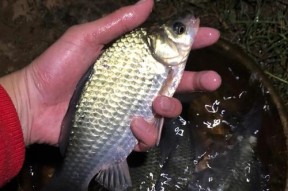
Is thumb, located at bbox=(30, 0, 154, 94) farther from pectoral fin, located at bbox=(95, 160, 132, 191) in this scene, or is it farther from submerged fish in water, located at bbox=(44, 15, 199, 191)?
pectoral fin, located at bbox=(95, 160, 132, 191)

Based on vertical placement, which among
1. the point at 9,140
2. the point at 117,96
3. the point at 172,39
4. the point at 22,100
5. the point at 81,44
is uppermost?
the point at 172,39

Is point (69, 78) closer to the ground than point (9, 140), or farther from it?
farther from it

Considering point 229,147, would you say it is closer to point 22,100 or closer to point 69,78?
point 69,78

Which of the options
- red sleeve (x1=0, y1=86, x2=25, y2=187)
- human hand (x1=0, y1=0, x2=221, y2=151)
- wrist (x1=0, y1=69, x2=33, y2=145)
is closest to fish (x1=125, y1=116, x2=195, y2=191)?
human hand (x1=0, y1=0, x2=221, y2=151)

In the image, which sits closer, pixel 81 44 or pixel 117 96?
pixel 117 96

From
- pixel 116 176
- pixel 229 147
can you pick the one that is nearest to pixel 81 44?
pixel 116 176

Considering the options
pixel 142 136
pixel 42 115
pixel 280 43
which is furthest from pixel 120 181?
pixel 280 43

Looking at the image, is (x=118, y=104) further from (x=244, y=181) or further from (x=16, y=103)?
(x=244, y=181)

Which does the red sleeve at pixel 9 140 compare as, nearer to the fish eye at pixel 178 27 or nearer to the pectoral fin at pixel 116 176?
the pectoral fin at pixel 116 176
